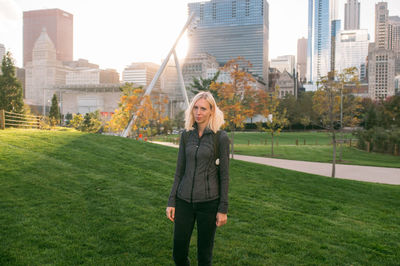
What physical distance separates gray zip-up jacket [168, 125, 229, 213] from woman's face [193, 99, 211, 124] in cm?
13

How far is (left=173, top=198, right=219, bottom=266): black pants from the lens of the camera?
322cm

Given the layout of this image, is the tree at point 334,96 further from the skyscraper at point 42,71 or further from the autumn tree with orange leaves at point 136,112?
the skyscraper at point 42,71

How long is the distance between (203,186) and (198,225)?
1.32 feet

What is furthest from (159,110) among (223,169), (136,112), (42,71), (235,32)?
(42,71)

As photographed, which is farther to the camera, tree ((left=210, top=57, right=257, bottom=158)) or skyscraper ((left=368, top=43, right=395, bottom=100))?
skyscraper ((left=368, top=43, right=395, bottom=100))

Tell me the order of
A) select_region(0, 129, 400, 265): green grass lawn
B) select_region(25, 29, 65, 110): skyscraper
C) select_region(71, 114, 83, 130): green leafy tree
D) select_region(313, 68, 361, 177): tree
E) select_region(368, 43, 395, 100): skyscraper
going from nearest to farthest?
select_region(0, 129, 400, 265): green grass lawn
select_region(313, 68, 361, 177): tree
select_region(71, 114, 83, 130): green leafy tree
select_region(25, 29, 65, 110): skyscraper
select_region(368, 43, 395, 100): skyscraper

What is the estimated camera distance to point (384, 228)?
6668 mm

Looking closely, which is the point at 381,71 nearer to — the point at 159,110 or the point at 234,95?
the point at 159,110

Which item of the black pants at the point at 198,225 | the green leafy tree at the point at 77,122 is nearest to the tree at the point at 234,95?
the green leafy tree at the point at 77,122

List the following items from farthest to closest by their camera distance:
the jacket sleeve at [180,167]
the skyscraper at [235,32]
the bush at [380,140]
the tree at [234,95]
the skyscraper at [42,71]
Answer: the skyscraper at [42,71]
the skyscraper at [235,32]
the bush at [380,140]
the tree at [234,95]
the jacket sleeve at [180,167]

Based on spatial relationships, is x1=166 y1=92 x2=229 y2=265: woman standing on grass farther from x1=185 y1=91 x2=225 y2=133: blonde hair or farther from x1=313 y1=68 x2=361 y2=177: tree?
x1=313 y1=68 x2=361 y2=177: tree

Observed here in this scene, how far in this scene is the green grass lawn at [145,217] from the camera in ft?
15.2

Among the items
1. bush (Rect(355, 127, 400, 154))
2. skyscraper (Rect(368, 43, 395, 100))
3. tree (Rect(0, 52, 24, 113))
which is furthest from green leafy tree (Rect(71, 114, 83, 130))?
skyscraper (Rect(368, 43, 395, 100))

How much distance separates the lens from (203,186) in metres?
3.22
